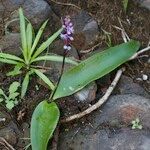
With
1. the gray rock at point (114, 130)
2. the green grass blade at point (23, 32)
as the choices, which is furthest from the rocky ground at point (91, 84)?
the green grass blade at point (23, 32)

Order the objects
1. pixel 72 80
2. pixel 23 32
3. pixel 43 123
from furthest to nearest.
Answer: pixel 23 32
pixel 72 80
pixel 43 123

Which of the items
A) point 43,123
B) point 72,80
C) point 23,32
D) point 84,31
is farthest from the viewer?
point 84,31

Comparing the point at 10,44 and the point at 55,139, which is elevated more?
the point at 10,44

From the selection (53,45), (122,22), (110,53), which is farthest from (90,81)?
(122,22)

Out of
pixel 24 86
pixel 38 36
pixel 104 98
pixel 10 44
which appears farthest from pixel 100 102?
pixel 10 44

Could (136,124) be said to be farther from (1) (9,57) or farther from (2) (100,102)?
(1) (9,57)
